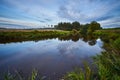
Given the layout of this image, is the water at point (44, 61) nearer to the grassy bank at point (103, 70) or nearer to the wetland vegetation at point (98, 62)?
→ the wetland vegetation at point (98, 62)

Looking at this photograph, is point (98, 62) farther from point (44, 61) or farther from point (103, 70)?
point (44, 61)

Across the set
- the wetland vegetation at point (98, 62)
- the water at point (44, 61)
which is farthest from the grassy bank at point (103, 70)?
the water at point (44, 61)

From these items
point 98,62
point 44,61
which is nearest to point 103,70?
point 98,62

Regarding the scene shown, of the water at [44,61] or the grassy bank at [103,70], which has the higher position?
the grassy bank at [103,70]

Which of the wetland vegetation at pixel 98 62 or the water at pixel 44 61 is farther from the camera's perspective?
the water at pixel 44 61

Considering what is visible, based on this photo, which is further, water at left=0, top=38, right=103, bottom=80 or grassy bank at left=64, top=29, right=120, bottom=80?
water at left=0, top=38, right=103, bottom=80

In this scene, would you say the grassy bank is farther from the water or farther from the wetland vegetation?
the water

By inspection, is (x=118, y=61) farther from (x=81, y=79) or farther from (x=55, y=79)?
(x=55, y=79)

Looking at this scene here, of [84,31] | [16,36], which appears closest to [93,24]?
[84,31]

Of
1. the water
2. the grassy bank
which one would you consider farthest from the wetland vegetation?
the water

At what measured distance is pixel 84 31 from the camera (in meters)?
71.8

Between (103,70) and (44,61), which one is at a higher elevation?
(103,70)

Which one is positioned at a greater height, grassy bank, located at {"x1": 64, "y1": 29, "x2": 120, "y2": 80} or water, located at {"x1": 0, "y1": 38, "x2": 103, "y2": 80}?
grassy bank, located at {"x1": 64, "y1": 29, "x2": 120, "y2": 80}

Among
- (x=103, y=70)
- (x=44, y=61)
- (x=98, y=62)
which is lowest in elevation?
(x=44, y=61)
